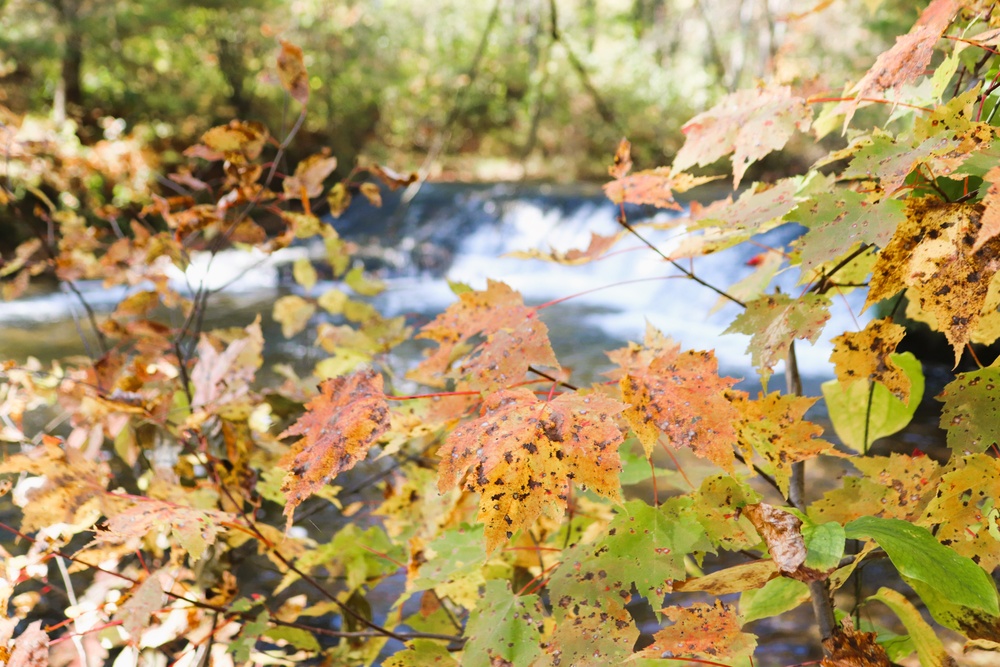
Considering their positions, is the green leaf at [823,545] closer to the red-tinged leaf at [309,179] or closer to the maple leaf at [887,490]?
the maple leaf at [887,490]

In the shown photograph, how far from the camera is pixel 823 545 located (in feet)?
1.89

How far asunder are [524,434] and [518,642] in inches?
11.6

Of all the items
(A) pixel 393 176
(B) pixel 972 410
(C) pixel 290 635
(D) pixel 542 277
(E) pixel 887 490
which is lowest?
(D) pixel 542 277

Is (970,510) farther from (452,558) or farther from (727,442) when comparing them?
(452,558)

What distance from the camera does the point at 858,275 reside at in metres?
0.90

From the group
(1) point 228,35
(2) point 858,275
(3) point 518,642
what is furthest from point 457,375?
(1) point 228,35

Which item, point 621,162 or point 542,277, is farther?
point 542,277

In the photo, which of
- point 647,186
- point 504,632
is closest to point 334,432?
point 504,632

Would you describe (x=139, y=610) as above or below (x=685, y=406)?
below

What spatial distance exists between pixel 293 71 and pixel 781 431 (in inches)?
39.6

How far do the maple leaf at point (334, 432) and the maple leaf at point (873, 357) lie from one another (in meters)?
0.47

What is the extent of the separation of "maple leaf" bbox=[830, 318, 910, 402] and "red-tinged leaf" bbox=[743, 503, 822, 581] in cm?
20

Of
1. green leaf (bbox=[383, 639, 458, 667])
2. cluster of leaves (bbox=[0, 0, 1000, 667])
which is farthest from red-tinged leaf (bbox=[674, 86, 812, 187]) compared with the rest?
green leaf (bbox=[383, 639, 458, 667])

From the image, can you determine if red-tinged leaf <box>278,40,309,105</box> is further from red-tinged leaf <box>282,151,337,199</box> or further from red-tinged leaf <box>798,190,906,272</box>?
red-tinged leaf <box>798,190,906,272</box>
